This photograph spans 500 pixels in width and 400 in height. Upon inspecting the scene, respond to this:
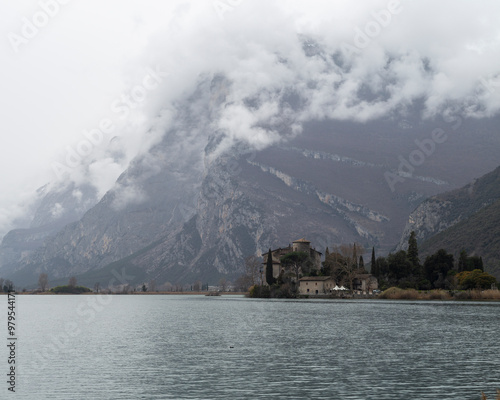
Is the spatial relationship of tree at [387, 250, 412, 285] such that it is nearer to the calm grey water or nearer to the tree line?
the tree line

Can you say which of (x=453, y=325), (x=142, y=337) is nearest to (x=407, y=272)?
(x=453, y=325)

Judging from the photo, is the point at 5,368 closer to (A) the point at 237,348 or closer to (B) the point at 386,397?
(A) the point at 237,348

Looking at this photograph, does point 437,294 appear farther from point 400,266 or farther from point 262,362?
point 262,362

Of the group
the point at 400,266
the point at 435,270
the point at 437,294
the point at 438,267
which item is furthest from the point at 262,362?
the point at 400,266

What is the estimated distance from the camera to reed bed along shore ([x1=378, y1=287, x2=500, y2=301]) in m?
171

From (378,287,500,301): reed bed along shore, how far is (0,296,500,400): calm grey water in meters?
83.1

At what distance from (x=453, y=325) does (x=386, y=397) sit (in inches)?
2173

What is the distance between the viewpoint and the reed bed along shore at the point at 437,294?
562 feet

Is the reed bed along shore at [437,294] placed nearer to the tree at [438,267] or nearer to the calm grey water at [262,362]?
the tree at [438,267]

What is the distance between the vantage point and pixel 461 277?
7067 inches

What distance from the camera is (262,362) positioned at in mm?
56500

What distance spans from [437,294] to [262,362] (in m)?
135

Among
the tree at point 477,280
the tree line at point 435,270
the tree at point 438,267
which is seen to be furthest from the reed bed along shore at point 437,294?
the tree at point 438,267

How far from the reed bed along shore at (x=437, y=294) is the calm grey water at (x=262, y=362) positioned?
273 feet
